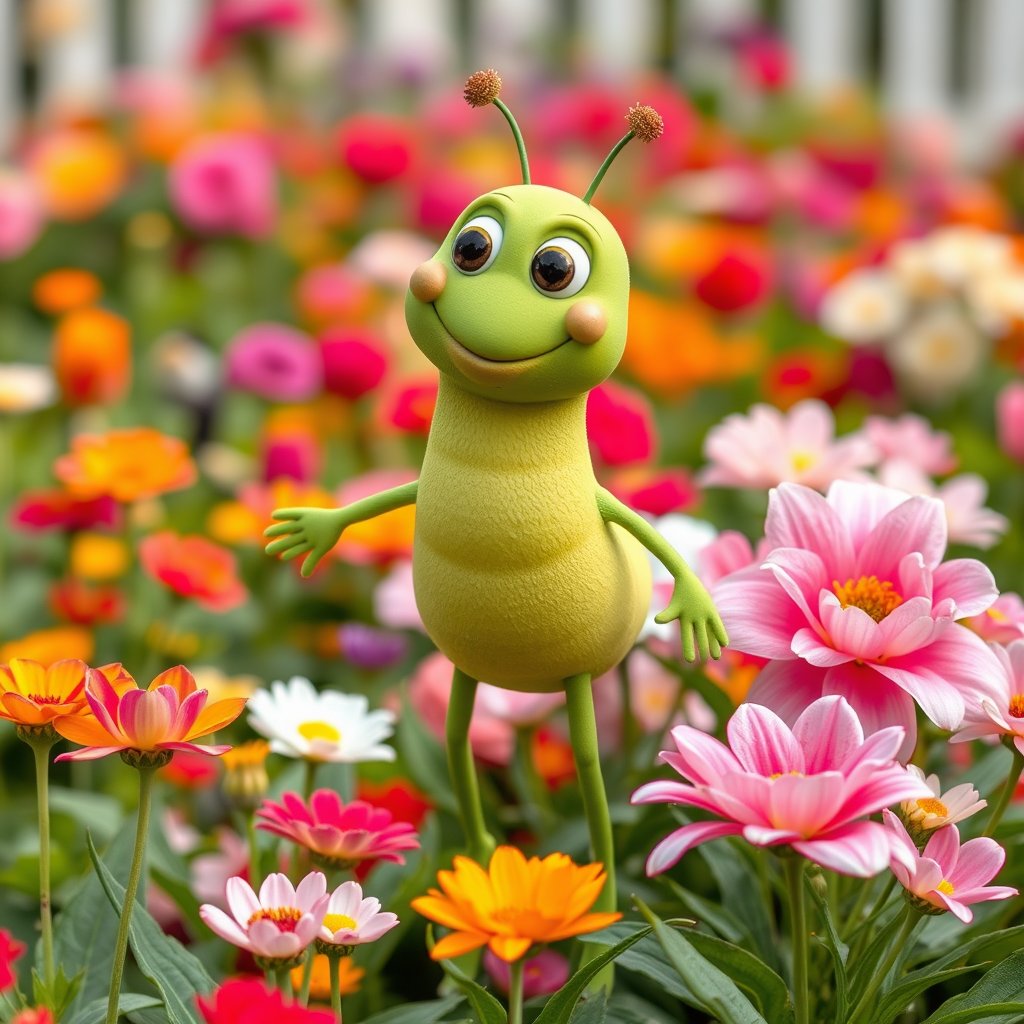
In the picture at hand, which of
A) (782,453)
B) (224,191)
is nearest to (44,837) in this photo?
(782,453)

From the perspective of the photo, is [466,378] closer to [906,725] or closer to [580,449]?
[580,449]

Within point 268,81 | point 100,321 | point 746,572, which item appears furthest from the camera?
point 268,81

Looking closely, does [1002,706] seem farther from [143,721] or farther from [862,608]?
[143,721]

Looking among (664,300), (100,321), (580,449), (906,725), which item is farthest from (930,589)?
(664,300)

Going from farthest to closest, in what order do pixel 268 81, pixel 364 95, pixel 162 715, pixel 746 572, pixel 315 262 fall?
1. pixel 364 95
2. pixel 268 81
3. pixel 315 262
4. pixel 746 572
5. pixel 162 715

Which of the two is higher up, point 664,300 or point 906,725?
point 906,725

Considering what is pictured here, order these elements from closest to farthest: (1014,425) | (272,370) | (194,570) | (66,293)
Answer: (194,570)
(1014,425)
(272,370)
(66,293)

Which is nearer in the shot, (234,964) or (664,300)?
(234,964)

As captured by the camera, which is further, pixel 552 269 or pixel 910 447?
pixel 910 447
